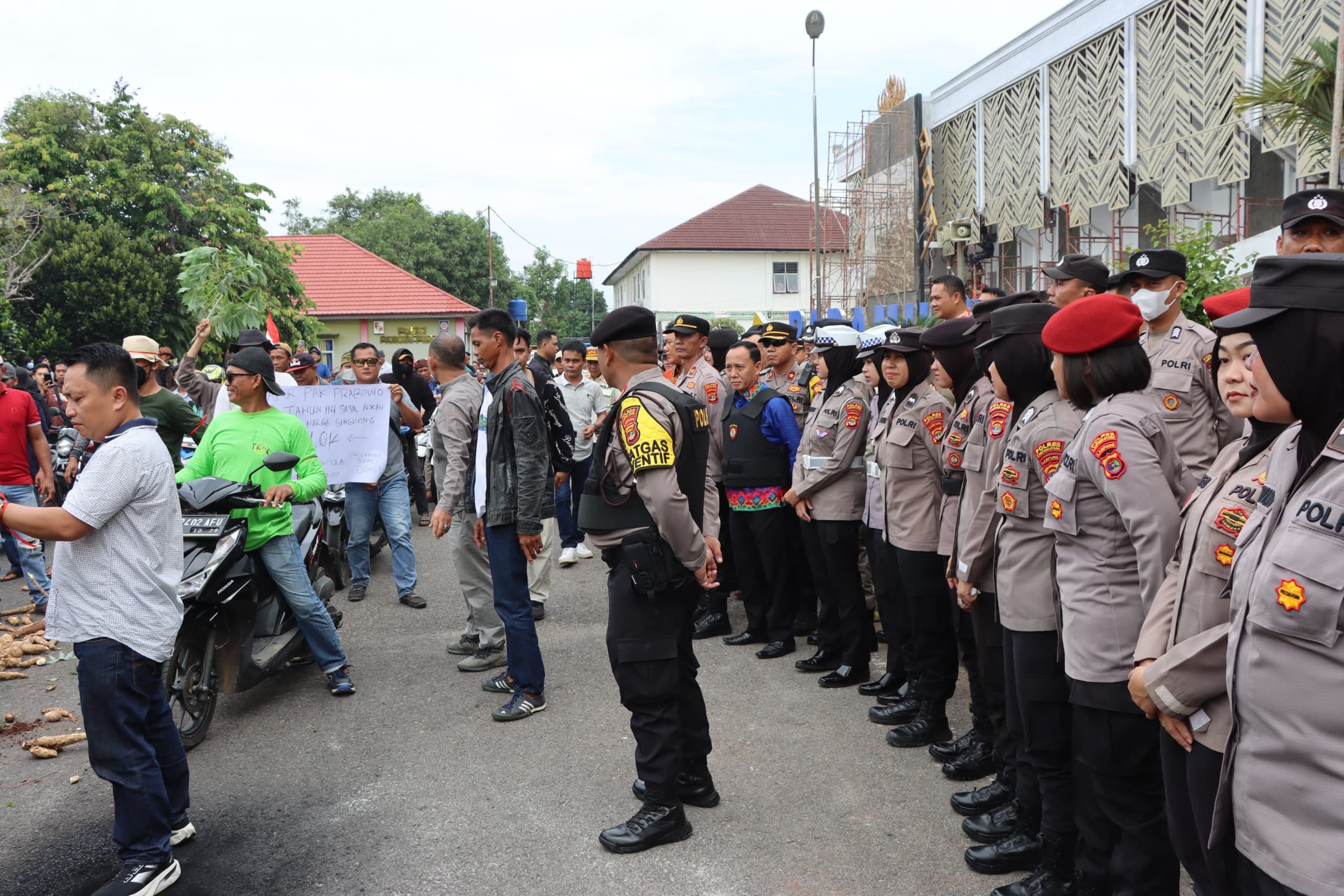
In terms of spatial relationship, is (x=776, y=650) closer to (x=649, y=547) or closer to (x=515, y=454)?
(x=515, y=454)

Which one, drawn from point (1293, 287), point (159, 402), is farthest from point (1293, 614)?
point (159, 402)

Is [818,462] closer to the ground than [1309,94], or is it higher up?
closer to the ground

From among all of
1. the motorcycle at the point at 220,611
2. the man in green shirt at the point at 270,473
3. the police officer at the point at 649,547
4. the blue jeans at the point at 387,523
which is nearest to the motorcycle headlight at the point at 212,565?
the motorcycle at the point at 220,611

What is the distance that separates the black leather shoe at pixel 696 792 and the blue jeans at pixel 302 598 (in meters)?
2.49

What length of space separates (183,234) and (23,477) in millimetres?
20401

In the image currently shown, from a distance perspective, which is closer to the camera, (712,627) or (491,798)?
(491,798)

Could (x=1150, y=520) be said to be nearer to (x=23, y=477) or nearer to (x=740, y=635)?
(x=740, y=635)

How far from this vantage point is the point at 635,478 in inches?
151

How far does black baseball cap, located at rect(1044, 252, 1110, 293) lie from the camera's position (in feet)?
15.4

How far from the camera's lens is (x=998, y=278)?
23.3 meters

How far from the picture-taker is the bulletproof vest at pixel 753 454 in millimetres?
6445

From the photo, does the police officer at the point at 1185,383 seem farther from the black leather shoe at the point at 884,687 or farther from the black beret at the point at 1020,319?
the black leather shoe at the point at 884,687

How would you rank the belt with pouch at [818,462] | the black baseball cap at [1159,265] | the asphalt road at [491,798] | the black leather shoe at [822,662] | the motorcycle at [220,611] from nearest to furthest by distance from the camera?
the asphalt road at [491,798], the motorcycle at [220,611], the black baseball cap at [1159,265], the belt with pouch at [818,462], the black leather shoe at [822,662]

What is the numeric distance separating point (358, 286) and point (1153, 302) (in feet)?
125
